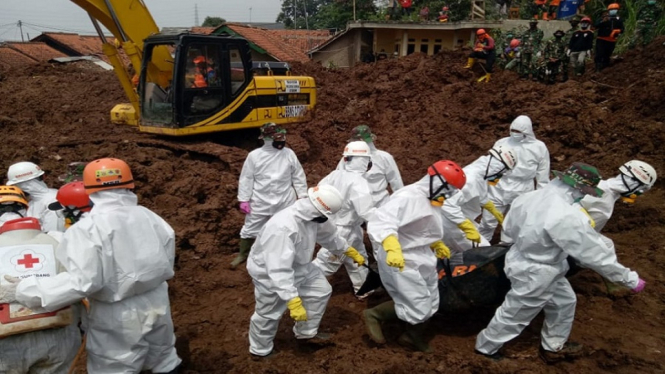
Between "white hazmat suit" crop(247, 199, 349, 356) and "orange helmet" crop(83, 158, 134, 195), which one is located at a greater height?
"orange helmet" crop(83, 158, 134, 195)

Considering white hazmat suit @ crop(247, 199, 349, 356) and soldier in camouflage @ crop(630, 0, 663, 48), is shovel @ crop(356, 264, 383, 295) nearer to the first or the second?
white hazmat suit @ crop(247, 199, 349, 356)

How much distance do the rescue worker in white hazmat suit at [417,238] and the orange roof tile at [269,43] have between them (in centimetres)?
1631

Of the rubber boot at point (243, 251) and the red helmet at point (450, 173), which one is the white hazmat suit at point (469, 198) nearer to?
the red helmet at point (450, 173)

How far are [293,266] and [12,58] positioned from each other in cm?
2276

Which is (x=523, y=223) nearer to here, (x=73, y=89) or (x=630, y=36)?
(x=630, y=36)

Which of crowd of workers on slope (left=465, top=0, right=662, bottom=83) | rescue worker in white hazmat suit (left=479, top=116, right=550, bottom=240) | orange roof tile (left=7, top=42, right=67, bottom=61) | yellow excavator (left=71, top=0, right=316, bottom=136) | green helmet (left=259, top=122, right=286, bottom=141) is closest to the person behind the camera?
green helmet (left=259, top=122, right=286, bottom=141)

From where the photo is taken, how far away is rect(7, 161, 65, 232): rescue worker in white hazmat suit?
14.1 ft

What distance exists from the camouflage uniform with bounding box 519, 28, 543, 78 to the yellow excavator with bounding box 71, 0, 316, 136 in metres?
6.71

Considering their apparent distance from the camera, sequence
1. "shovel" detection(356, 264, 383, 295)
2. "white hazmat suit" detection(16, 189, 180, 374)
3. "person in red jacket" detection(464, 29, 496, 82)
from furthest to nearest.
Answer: "person in red jacket" detection(464, 29, 496, 82), "shovel" detection(356, 264, 383, 295), "white hazmat suit" detection(16, 189, 180, 374)

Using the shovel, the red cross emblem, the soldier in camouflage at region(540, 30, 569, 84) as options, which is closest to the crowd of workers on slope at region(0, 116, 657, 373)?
the red cross emblem

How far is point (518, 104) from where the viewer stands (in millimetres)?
10023

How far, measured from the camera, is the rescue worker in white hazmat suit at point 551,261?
3.47 m

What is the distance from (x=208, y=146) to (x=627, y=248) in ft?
22.9

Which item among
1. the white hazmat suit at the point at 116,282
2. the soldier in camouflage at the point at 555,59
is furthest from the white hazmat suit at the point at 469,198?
the soldier in camouflage at the point at 555,59
